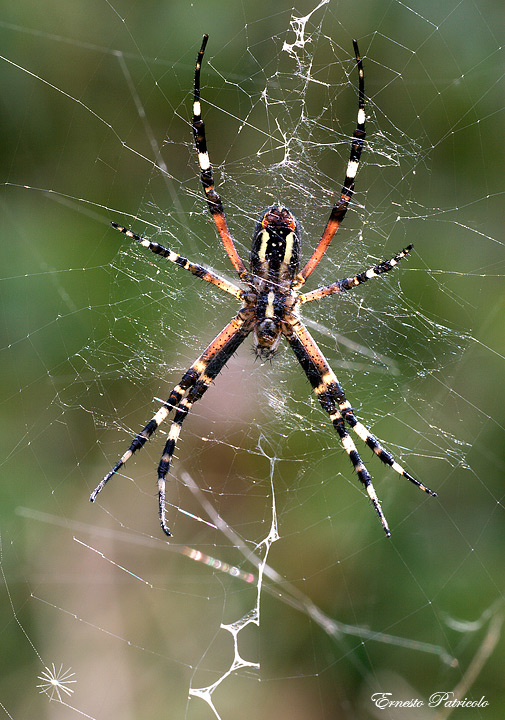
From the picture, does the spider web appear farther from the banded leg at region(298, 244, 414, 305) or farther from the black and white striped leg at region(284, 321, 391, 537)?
the banded leg at region(298, 244, 414, 305)

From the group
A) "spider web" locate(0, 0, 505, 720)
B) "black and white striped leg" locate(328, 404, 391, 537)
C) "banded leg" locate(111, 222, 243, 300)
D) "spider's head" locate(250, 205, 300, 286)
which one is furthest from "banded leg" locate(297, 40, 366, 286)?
"black and white striped leg" locate(328, 404, 391, 537)

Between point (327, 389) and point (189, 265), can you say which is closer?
point (189, 265)

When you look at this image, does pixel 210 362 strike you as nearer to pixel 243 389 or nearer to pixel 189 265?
pixel 189 265

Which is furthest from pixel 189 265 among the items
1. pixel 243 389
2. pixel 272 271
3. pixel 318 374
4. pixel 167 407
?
pixel 243 389

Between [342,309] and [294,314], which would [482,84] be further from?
[294,314]

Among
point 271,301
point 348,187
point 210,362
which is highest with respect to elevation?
point 348,187
